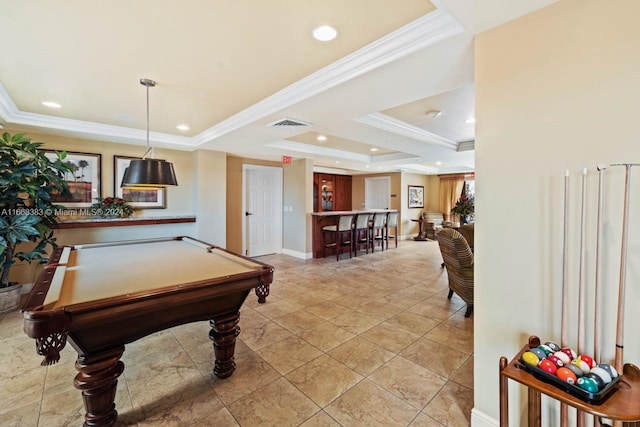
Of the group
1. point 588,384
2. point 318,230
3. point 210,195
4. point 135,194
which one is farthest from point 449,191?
point 588,384

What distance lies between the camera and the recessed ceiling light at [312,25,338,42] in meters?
1.71

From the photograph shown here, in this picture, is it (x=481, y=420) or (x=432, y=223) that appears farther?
(x=432, y=223)

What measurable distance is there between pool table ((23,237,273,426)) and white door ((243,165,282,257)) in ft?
12.4

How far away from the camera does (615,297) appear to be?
1183 millimetres

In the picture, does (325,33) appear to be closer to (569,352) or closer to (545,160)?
(545,160)

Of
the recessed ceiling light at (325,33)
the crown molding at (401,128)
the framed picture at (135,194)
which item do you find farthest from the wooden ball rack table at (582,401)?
the framed picture at (135,194)

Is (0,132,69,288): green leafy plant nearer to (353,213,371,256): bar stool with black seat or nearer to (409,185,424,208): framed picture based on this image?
(353,213,371,256): bar stool with black seat

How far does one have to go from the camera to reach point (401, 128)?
12.6 ft

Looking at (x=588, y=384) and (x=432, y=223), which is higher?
(x=432, y=223)

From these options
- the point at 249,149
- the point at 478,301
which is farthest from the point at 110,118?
the point at 478,301

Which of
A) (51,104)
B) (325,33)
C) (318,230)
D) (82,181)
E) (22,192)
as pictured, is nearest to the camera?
(325,33)

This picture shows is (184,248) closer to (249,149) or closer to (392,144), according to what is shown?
(249,149)

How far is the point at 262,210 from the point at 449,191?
6.89 m

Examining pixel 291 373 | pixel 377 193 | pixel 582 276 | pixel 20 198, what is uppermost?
pixel 377 193
